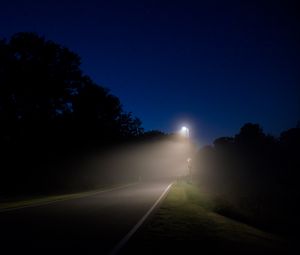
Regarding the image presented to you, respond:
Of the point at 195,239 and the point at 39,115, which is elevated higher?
the point at 39,115

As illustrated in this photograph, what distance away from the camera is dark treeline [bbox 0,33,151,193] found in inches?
1779

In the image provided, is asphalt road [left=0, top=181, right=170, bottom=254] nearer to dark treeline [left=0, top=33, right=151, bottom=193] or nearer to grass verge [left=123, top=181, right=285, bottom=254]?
grass verge [left=123, top=181, right=285, bottom=254]

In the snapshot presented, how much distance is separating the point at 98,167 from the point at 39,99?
1459 cm

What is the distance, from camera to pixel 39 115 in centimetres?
5159

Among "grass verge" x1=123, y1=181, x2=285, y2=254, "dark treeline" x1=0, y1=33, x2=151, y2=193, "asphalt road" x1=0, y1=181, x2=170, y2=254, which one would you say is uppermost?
"dark treeline" x1=0, y1=33, x2=151, y2=193

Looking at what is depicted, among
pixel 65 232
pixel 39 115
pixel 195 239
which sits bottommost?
pixel 195 239

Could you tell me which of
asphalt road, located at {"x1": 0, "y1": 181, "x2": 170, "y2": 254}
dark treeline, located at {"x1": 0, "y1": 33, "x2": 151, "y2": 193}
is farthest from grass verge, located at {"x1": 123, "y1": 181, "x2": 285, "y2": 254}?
dark treeline, located at {"x1": 0, "y1": 33, "x2": 151, "y2": 193}

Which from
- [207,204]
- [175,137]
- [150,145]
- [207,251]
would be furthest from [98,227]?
[175,137]

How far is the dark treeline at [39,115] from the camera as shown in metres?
45.2

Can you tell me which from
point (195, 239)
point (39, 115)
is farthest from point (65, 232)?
point (39, 115)

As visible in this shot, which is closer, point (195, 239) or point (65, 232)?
point (195, 239)

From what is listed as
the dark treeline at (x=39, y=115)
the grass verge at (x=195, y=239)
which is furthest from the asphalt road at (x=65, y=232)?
the dark treeline at (x=39, y=115)

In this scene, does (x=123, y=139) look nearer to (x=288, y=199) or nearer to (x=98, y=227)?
(x=288, y=199)

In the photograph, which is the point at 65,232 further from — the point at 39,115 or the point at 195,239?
the point at 39,115
